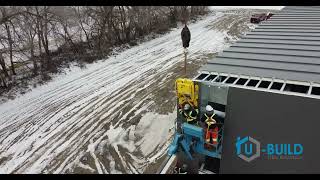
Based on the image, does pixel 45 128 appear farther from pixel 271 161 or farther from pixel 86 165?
pixel 271 161

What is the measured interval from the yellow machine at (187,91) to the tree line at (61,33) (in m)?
9.89

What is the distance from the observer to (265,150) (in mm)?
5684

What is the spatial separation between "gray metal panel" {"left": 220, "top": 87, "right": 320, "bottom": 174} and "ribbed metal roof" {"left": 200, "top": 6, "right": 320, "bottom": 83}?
1.00 metres

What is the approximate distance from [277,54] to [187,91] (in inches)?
119

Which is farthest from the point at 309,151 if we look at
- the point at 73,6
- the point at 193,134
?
the point at 73,6

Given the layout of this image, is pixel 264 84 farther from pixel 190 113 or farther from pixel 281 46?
pixel 281 46

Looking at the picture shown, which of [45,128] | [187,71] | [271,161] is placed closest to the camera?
[271,161]

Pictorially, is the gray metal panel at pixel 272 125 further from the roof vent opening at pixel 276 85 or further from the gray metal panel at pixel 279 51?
the gray metal panel at pixel 279 51

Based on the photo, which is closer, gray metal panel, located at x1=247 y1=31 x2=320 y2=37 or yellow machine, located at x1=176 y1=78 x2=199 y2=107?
yellow machine, located at x1=176 y1=78 x2=199 y2=107

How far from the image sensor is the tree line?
13.8m

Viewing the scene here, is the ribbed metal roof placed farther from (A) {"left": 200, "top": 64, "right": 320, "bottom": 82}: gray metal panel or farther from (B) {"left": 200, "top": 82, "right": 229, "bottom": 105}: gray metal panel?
(B) {"left": 200, "top": 82, "right": 229, "bottom": 105}: gray metal panel

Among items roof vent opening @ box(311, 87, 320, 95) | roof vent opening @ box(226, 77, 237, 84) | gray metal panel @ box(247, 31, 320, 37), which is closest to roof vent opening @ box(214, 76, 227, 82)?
roof vent opening @ box(226, 77, 237, 84)

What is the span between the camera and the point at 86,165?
8477mm

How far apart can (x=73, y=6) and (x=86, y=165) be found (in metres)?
12.0
